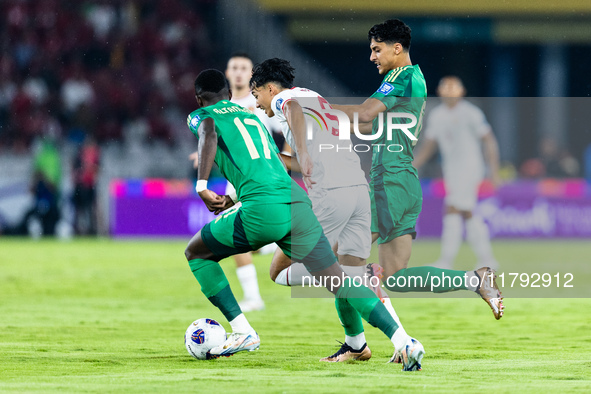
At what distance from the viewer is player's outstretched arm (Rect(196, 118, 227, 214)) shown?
17.5 feet

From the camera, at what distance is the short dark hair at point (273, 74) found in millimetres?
5625

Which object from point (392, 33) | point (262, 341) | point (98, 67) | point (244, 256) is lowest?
point (262, 341)

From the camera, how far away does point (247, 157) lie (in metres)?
5.38

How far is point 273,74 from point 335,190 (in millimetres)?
808

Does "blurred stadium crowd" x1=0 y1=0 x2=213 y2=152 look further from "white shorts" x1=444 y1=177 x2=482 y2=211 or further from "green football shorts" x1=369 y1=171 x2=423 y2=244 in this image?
"green football shorts" x1=369 y1=171 x2=423 y2=244

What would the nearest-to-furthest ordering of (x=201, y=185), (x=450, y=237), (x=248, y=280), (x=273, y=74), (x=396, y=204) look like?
1. (x=201, y=185)
2. (x=273, y=74)
3. (x=396, y=204)
4. (x=248, y=280)
5. (x=450, y=237)

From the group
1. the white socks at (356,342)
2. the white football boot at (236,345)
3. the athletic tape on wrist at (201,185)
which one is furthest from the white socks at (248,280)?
the athletic tape on wrist at (201,185)

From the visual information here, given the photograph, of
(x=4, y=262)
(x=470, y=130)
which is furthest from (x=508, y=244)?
(x=4, y=262)

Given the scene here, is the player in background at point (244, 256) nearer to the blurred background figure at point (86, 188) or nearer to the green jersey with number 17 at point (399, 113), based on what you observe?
the green jersey with number 17 at point (399, 113)

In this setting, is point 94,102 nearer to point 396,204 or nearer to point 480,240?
point 480,240

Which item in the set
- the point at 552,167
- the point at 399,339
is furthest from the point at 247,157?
the point at 552,167

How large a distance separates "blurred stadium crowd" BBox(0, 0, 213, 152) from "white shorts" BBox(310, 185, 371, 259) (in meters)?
14.9

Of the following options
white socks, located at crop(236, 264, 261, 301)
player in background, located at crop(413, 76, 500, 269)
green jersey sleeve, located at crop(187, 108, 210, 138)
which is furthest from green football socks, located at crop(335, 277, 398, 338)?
player in background, located at crop(413, 76, 500, 269)

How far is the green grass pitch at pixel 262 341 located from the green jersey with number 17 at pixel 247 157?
1.02 metres
